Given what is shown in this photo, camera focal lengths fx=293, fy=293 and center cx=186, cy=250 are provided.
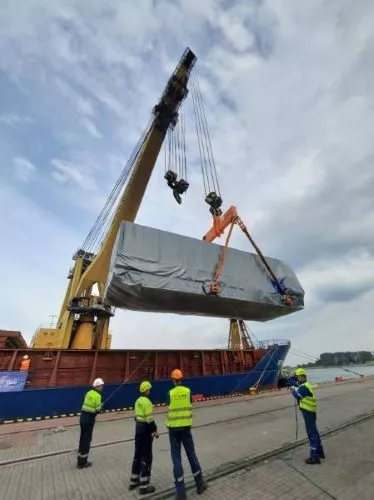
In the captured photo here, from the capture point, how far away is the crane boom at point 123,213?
47.3ft

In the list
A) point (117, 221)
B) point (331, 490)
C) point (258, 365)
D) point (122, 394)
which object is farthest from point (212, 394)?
point (331, 490)

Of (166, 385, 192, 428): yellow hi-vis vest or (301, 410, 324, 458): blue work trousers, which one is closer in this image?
(166, 385, 192, 428): yellow hi-vis vest

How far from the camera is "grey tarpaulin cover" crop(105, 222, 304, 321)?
29.0ft

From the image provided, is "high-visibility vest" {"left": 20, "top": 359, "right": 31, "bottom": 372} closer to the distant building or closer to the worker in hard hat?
the distant building

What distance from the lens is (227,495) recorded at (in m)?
3.81

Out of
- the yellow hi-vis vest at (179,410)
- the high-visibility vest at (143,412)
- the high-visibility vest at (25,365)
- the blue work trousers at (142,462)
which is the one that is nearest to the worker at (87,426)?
the high-visibility vest at (143,412)

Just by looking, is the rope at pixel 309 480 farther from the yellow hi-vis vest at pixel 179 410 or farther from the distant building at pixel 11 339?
the distant building at pixel 11 339

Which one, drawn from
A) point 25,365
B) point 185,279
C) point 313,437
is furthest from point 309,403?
point 25,365

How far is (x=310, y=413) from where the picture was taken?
525 centimetres

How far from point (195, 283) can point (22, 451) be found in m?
6.02

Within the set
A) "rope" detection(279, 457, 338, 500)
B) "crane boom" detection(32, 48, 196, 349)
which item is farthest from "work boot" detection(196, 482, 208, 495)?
"crane boom" detection(32, 48, 196, 349)

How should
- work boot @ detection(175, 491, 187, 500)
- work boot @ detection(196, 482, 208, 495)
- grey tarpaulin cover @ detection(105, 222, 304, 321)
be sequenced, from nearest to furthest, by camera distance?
work boot @ detection(175, 491, 187, 500)
work boot @ detection(196, 482, 208, 495)
grey tarpaulin cover @ detection(105, 222, 304, 321)

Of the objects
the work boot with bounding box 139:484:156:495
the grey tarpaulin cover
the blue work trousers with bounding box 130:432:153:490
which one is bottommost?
the work boot with bounding box 139:484:156:495

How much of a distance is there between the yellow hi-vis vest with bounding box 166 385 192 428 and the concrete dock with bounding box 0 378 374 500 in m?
0.84
